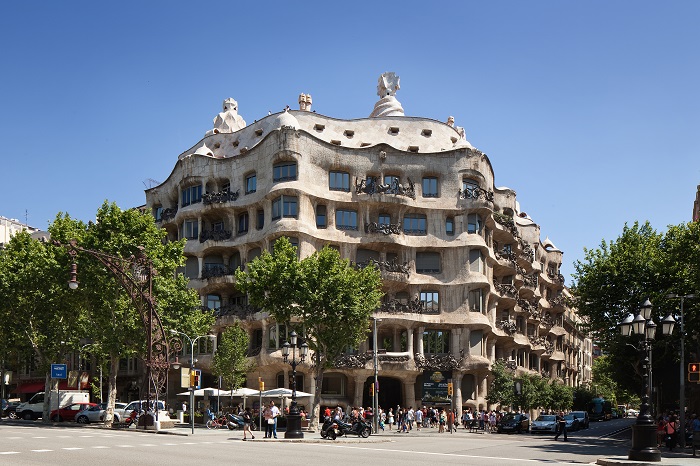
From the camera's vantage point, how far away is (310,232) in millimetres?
60656

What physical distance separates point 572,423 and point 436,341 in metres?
12.6

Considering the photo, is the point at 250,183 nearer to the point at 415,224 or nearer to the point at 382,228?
the point at 382,228

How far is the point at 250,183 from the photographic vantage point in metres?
64.6

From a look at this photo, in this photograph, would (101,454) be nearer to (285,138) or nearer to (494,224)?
(285,138)

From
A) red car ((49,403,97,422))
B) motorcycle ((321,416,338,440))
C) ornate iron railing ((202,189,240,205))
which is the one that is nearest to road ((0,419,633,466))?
motorcycle ((321,416,338,440))

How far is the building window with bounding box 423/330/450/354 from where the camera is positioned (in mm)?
63406

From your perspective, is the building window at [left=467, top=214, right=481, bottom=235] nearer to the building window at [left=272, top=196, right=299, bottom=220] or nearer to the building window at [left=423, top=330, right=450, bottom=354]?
the building window at [left=423, top=330, right=450, bottom=354]

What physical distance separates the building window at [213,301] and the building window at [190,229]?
5211 mm

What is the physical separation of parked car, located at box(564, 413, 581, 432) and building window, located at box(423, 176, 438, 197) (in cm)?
1985

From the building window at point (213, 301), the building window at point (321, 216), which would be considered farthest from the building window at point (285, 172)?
the building window at point (213, 301)

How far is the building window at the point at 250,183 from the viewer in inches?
2526

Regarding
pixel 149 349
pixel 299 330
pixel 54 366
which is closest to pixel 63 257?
pixel 54 366

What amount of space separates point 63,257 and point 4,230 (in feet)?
201

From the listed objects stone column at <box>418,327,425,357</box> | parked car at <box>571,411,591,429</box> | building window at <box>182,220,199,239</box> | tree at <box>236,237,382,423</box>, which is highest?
building window at <box>182,220,199,239</box>
